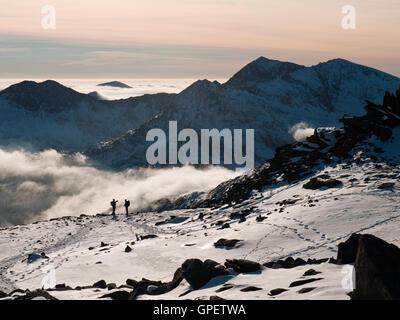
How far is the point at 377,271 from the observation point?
1001 cm

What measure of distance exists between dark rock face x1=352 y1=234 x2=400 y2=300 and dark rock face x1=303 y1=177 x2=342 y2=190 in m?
22.5

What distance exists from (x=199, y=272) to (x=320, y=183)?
2093cm

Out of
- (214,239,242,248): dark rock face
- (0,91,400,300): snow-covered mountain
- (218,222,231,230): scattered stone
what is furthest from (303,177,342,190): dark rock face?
(214,239,242,248): dark rock face

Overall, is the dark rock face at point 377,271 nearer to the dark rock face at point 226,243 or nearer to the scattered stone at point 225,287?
the scattered stone at point 225,287

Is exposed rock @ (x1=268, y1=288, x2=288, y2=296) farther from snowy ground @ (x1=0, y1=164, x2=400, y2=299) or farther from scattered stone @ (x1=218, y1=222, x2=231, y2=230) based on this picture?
scattered stone @ (x1=218, y1=222, x2=231, y2=230)

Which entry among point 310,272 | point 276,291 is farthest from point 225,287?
point 310,272

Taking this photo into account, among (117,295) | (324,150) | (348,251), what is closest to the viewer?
(117,295)

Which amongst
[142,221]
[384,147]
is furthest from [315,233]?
[142,221]

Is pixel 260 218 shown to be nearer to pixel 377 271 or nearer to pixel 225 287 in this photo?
pixel 225 287

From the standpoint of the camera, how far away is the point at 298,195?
3366cm

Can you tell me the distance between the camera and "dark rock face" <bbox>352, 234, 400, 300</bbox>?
9.70 metres
